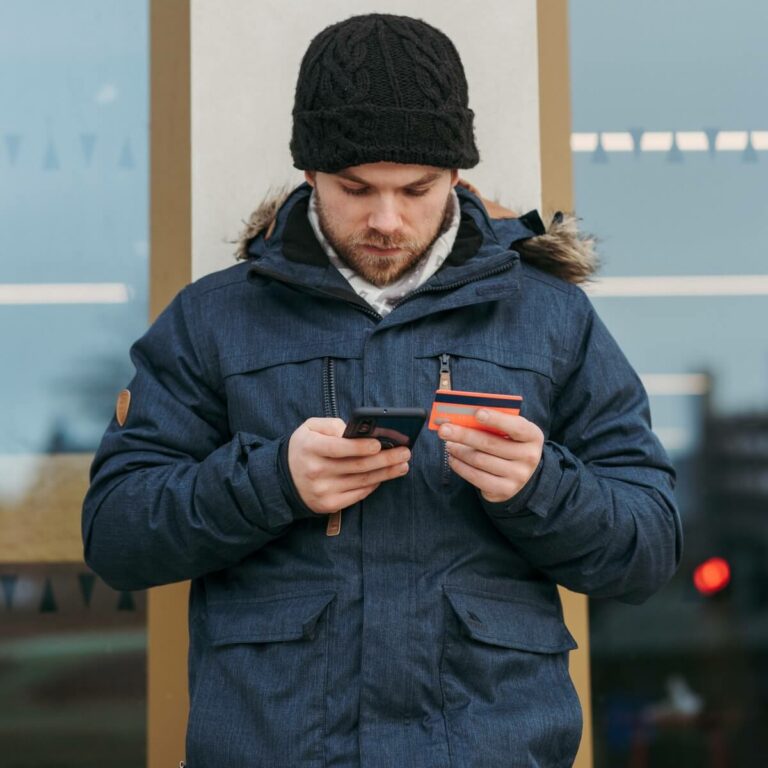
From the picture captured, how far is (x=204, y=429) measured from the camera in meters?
2.08

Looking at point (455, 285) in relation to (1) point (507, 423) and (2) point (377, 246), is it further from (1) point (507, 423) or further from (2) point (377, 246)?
(1) point (507, 423)

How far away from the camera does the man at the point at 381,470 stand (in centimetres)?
186

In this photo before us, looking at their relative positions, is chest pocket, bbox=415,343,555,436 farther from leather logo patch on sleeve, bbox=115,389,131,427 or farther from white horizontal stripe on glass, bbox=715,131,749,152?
white horizontal stripe on glass, bbox=715,131,749,152

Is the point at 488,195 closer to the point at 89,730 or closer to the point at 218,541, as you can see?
the point at 218,541

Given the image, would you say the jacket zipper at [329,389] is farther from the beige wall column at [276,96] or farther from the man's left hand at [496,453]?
the beige wall column at [276,96]

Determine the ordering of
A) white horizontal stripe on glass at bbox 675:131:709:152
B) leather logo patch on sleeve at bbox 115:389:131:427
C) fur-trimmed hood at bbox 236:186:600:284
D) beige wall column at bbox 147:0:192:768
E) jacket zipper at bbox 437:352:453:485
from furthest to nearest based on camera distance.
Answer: white horizontal stripe on glass at bbox 675:131:709:152, beige wall column at bbox 147:0:192:768, fur-trimmed hood at bbox 236:186:600:284, leather logo patch on sleeve at bbox 115:389:131:427, jacket zipper at bbox 437:352:453:485

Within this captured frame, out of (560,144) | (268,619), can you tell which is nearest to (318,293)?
(268,619)

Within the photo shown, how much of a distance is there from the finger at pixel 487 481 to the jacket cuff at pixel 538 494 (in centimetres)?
2

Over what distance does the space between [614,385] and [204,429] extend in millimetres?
704

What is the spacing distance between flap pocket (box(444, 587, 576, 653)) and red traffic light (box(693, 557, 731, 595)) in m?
1.00

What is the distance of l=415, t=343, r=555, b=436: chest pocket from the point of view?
1998 mm

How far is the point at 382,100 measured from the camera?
78.7 inches

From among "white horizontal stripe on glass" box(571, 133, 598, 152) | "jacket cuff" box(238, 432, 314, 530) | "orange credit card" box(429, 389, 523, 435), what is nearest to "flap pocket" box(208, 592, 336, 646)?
"jacket cuff" box(238, 432, 314, 530)

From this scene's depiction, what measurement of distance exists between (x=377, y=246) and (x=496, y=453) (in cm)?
48
